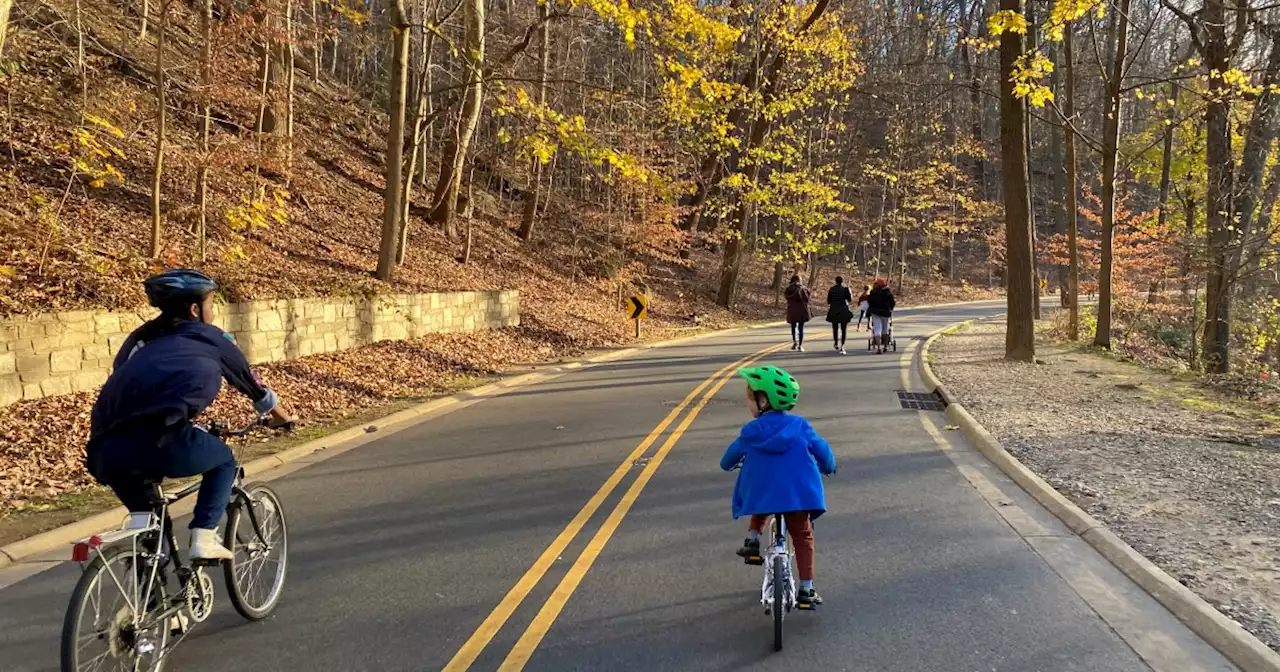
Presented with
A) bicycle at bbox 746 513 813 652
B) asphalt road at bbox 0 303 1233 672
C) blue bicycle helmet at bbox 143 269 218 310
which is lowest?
asphalt road at bbox 0 303 1233 672

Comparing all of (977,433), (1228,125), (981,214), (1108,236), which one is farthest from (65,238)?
(981,214)

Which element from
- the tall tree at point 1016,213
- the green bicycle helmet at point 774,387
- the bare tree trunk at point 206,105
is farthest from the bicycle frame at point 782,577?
the tall tree at point 1016,213

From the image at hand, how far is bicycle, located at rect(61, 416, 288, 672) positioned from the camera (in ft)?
10.6

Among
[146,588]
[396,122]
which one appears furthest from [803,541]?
[396,122]

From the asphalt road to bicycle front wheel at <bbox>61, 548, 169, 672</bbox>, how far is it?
17.5 inches

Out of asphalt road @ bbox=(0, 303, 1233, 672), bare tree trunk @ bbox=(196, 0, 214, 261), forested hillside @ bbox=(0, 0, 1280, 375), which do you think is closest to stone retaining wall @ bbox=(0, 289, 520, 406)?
forested hillside @ bbox=(0, 0, 1280, 375)

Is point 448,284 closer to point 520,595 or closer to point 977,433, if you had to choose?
point 977,433

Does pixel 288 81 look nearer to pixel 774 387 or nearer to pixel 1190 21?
pixel 774 387

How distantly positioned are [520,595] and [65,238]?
9.75 meters

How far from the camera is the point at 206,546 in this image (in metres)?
3.74

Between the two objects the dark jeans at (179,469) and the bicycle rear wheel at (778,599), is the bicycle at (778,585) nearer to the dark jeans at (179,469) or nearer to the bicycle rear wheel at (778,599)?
the bicycle rear wheel at (778,599)

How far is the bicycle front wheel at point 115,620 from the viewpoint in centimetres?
319

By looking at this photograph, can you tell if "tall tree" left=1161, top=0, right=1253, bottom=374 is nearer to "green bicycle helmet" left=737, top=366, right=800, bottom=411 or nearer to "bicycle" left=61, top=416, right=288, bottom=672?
"green bicycle helmet" left=737, top=366, right=800, bottom=411

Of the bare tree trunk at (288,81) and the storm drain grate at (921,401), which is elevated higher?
the bare tree trunk at (288,81)
